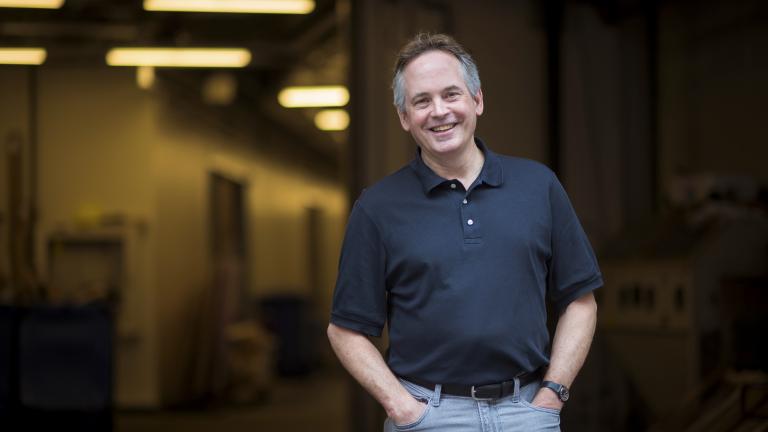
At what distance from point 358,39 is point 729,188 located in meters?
2.29

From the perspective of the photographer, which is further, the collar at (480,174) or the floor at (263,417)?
the floor at (263,417)

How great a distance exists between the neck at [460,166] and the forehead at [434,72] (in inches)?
5.5

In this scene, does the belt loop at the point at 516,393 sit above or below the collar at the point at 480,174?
below

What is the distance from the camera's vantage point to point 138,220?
9.50 m

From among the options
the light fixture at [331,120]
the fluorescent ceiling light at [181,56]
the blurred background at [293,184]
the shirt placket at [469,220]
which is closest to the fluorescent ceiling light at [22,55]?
the blurred background at [293,184]

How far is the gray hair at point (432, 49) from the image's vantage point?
207 centimetres

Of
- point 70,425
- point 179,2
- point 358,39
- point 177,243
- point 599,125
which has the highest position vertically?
point 179,2

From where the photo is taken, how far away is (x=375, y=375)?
208 centimetres

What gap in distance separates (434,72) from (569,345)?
61cm

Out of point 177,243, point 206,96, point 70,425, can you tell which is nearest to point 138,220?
point 177,243

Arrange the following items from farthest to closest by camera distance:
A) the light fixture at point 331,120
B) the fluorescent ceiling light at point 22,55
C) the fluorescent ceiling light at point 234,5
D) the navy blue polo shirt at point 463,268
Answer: the light fixture at point 331,120 < the fluorescent ceiling light at point 22,55 < the fluorescent ceiling light at point 234,5 < the navy blue polo shirt at point 463,268

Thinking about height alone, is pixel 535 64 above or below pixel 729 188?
above

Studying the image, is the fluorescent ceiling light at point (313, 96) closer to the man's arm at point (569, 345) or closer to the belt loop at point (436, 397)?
the man's arm at point (569, 345)

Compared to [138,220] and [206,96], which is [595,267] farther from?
[206,96]
